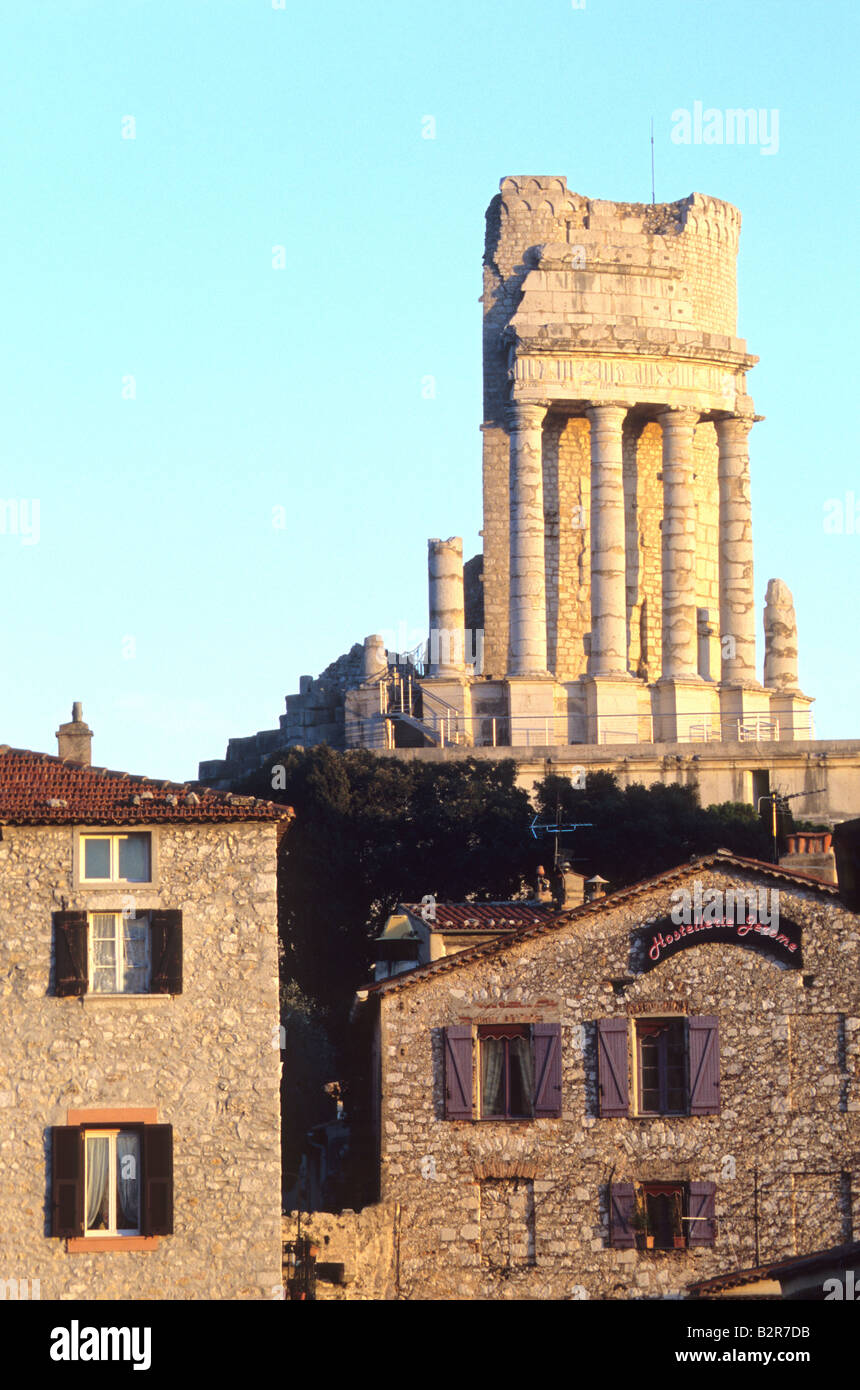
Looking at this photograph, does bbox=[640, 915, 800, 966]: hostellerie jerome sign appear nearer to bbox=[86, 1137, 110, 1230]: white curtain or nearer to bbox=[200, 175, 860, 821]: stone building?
bbox=[86, 1137, 110, 1230]: white curtain

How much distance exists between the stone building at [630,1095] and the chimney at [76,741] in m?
5.97

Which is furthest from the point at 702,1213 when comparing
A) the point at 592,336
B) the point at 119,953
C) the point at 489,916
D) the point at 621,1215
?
the point at 592,336

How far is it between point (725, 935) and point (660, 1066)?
2277 millimetres

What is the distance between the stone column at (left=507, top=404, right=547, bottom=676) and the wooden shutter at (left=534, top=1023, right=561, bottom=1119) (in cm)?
3789

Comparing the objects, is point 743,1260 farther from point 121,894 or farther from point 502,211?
point 502,211

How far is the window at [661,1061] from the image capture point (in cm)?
4391

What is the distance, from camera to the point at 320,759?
2763 inches

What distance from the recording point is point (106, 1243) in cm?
3850

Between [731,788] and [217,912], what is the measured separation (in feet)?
115

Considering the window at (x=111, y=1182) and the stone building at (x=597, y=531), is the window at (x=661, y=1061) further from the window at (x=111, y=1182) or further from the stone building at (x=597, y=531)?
the stone building at (x=597, y=531)

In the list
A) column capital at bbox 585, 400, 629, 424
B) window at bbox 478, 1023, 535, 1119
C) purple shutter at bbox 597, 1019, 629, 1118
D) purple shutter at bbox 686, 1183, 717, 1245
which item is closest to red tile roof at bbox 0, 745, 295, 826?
window at bbox 478, 1023, 535, 1119

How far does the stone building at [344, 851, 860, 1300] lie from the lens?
141 feet

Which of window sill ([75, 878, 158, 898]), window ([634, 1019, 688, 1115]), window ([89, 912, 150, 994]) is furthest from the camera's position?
window ([634, 1019, 688, 1115])

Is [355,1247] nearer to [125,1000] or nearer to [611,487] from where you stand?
[125,1000]
